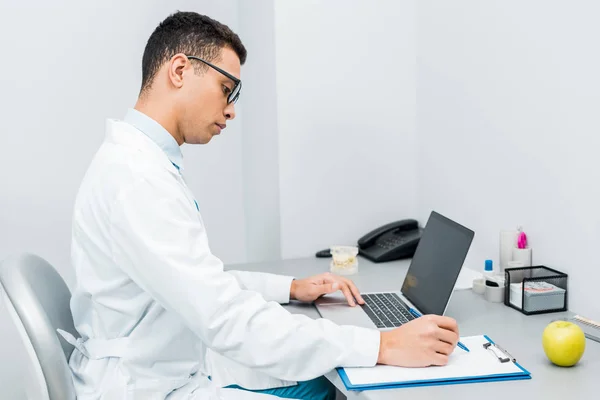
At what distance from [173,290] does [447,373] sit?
0.52m

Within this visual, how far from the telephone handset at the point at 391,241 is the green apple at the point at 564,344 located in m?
0.94

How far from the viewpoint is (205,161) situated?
262 centimetres

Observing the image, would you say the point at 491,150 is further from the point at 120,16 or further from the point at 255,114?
the point at 120,16

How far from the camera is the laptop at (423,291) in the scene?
141 centimetres

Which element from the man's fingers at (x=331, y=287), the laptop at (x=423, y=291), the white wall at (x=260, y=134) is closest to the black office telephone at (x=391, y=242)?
the white wall at (x=260, y=134)

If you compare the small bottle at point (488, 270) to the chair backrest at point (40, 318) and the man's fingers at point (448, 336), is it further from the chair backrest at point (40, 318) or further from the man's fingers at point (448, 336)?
the chair backrest at point (40, 318)

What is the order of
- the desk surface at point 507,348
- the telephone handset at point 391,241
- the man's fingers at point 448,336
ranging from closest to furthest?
1. the desk surface at point 507,348
2. the man's fingers at point 448,336
3. the telephone handset at point 391,241

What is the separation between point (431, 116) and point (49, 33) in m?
1.47

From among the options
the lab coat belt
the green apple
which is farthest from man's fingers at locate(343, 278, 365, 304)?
the lab coat belt

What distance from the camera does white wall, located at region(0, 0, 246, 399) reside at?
7.57 feet

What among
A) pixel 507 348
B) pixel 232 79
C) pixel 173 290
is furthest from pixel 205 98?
pixel 507 348

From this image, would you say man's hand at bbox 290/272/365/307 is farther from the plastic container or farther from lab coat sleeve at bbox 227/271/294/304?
the plastic container

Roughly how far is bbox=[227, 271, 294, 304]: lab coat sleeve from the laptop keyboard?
21 cm

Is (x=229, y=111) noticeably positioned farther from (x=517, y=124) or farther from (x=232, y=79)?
(x=517, y=124)
